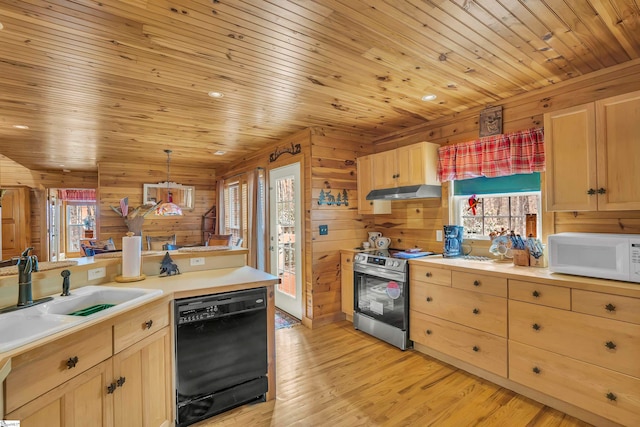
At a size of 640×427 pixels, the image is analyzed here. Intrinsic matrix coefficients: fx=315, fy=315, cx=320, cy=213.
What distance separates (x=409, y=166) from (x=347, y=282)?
1.56 metres

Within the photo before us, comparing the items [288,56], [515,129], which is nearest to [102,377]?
[288,56]

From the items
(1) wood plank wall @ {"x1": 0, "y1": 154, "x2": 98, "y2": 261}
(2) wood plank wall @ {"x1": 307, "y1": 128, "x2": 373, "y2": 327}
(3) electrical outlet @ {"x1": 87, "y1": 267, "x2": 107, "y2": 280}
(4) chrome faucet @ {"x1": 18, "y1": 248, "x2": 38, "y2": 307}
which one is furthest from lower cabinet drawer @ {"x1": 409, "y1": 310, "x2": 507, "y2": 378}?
(1) wood plank wall @ {"x1": 0, "y1": 154, "x2": 98, "y2": 261}

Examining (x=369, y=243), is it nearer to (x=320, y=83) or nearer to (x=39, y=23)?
(x=320, y=83)

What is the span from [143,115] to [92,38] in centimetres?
159

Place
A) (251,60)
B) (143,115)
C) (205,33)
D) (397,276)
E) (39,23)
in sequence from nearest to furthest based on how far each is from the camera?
(39,23) → (205,33) → (251,60) → (397,276) → (143,115)

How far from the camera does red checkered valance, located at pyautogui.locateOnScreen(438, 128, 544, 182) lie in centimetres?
270

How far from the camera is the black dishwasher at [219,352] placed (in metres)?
2.00

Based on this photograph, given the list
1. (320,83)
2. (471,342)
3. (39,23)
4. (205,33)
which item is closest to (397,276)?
(471,342)

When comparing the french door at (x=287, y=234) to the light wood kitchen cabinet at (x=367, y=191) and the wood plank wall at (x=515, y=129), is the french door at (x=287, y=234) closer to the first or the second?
the light wood kitchen cabinet at (x=367, y=191)

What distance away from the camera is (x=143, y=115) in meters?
3.37

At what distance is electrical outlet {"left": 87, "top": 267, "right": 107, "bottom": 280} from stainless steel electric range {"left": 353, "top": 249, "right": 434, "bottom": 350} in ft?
7.88

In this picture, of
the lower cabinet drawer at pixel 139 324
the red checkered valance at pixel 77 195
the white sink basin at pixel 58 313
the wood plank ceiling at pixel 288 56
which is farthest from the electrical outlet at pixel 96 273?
the red checkered valance at pixel 77 195

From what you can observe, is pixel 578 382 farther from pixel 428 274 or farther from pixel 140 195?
pixel 140 195

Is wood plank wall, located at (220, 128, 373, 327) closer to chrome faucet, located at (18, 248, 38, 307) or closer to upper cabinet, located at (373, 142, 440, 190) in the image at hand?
upper cabinet, located at (373, 142, 440, 190)
